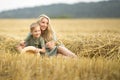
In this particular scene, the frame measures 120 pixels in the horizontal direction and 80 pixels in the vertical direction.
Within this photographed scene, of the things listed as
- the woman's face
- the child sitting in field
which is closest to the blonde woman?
the woman's face

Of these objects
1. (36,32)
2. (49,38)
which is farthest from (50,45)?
(36,32)

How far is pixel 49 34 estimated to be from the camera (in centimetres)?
845

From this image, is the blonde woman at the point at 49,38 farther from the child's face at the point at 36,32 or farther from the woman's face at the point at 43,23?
the child's face at the point at 36,32

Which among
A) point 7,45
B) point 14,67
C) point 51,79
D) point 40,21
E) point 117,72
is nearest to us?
point 51,79

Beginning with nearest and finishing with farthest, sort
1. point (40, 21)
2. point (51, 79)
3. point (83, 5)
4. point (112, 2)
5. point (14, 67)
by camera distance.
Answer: point (51, 79) < point (14, 67) < point (40, 21) < point (112, 2) < point (83, 5)

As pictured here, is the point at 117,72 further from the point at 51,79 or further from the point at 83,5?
the point at 83,5

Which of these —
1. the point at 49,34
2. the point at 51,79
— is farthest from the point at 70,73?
the point at 49,34

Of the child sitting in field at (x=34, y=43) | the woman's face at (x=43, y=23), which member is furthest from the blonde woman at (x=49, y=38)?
the child sitting in field at (x=34, y=43)

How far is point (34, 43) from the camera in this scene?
830cm

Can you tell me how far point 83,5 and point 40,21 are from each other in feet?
282

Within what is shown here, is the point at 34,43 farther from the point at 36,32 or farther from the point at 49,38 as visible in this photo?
the point at 49,38

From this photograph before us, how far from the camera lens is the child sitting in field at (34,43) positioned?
7871mm

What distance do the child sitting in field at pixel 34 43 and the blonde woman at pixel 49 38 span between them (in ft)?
0.41

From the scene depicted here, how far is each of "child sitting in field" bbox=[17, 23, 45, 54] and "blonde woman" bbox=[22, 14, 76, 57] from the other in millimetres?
125
